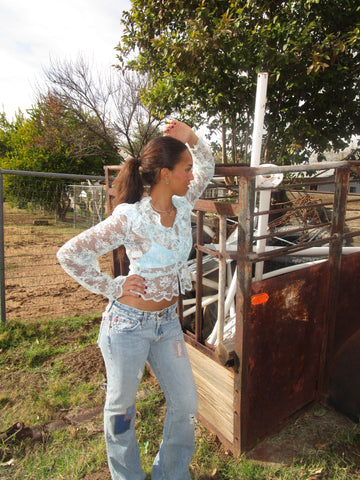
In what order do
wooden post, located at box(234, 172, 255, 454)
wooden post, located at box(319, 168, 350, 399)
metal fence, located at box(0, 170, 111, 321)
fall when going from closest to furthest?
wooden post, located at box(234, 172, 255, 454)
wooden post, located at box(319, 168, 350, 399)
metal fence, located at box(0, 170, 111, 321)

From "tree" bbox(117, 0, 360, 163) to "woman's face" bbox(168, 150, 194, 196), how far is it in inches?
134

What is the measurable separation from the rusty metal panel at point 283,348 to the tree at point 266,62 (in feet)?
10.8

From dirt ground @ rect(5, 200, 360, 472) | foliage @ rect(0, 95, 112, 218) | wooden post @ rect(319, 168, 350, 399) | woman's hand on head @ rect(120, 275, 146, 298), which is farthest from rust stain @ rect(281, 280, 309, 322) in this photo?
foliage @ rect(0, 95, 112, 218)

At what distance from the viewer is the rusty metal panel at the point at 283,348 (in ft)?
6.58

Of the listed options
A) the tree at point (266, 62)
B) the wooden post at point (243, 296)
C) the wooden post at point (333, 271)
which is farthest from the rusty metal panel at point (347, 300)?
the tree at point (266, 62)

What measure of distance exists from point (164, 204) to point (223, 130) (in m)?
5.20

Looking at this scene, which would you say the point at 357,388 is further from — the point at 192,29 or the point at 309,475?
the point at 192,29

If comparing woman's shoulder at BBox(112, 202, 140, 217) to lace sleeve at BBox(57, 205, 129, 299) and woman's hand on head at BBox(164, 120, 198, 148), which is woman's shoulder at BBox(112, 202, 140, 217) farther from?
woman's hand on head at BBox(164, 120, 198, 148)

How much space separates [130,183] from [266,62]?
3847 millimetres

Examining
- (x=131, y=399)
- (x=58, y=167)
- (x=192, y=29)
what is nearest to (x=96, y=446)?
(x=131, y=399)

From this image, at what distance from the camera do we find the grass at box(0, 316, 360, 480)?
2.02 metres

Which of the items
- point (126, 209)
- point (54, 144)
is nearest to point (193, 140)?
point (126, 209)

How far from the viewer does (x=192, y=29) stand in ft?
16.0

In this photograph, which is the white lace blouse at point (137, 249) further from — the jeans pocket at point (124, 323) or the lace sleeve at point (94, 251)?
the jeans pocket at point (124, 323)
